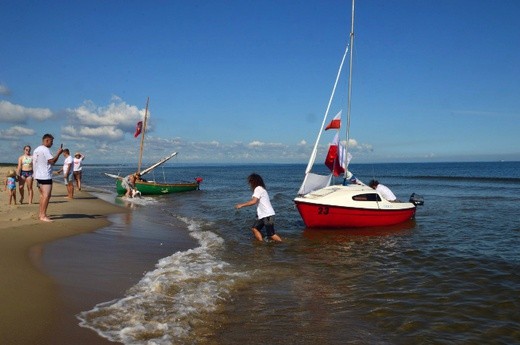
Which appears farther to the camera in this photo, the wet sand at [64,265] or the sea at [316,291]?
the sea at [316,291]

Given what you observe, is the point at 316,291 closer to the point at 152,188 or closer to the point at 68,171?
the point at 68,171

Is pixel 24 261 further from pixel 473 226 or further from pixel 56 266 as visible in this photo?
pixel 473 226

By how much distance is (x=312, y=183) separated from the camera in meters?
14.5

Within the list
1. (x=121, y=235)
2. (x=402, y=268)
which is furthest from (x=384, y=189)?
(x=121, y=235)

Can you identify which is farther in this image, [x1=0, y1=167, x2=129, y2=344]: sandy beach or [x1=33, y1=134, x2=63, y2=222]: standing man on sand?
[x1=33, y1=134, x2=63, y2=222]: standing man on sand

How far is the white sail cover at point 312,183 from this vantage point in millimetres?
14305

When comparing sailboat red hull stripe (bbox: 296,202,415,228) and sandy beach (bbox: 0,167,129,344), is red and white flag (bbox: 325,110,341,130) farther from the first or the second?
sandy beach (bbox: 0,167,129,344)

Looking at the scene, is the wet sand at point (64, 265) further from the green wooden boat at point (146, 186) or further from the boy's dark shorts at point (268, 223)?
the green wooden boat at point (146, 186)

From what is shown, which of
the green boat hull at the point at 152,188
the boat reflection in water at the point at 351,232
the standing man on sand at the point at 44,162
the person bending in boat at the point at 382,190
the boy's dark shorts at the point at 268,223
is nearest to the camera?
the standing man on sand at the point at 44,162

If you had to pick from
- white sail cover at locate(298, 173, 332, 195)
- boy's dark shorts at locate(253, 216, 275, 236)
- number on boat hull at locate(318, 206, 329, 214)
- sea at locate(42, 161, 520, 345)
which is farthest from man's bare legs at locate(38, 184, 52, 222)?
number on boat hull at locate(318, 206, 329, 214)

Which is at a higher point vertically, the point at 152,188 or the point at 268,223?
the point at 268,223

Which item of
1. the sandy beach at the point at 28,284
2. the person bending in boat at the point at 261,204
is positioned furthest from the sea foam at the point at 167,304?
the person bending in boat at the point at 261,204

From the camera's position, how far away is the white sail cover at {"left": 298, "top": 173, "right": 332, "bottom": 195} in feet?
46.9

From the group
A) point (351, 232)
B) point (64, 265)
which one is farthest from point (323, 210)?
point (64, 265)
